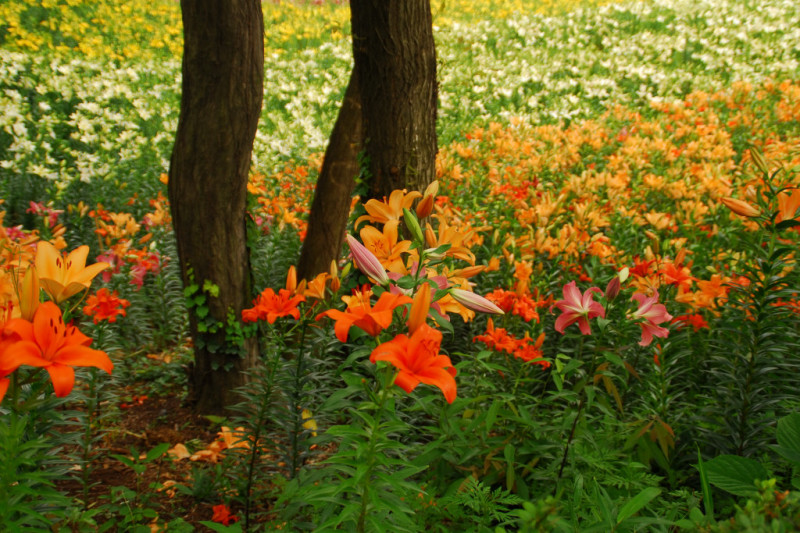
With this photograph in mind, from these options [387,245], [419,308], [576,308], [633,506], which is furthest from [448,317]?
[633,506]

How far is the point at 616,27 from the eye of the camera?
1148cm

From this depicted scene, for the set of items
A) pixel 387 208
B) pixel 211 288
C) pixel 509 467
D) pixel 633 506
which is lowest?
pixel 211 288

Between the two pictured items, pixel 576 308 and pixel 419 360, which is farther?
pixel 576 308

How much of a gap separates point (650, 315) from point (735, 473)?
50 centimetres

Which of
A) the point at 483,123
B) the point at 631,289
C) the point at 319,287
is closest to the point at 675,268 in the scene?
the point at 631,289

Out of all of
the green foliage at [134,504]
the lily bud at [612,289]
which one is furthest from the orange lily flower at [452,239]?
the green foliage at [134,504]

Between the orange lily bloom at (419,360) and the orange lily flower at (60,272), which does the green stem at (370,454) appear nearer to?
the orange lily bloom at (419,360)

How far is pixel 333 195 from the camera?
3623 millimetres

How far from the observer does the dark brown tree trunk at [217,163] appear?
113 inches

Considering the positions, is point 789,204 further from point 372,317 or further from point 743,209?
point 372,317

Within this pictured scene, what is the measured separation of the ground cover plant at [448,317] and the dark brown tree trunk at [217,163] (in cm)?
20

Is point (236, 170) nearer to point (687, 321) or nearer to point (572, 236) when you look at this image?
point (572, 236)

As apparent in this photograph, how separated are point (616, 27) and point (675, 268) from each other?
11395 mm

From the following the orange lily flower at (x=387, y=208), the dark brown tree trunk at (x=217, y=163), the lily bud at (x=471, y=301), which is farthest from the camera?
the dark brown tree trunk at (x=217, y=163)
